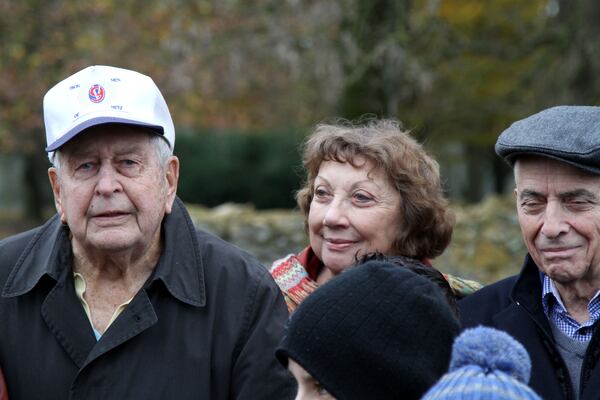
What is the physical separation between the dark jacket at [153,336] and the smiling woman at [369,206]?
2.20 feet

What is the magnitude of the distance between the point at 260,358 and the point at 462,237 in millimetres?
6841

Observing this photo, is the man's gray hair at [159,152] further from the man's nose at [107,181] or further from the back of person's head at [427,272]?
the back of person's head at [427,272]

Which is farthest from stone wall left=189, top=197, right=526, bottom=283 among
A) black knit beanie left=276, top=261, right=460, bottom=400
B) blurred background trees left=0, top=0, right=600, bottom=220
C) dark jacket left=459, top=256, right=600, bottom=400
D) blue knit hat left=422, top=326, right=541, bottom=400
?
blue knit hat left=422, top=326, right=541, bottom=400

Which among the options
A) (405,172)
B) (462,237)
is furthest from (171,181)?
(462,237)

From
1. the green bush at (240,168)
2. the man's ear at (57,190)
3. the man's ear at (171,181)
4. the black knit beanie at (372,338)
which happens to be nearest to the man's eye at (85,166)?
the man's ear at (57,190)

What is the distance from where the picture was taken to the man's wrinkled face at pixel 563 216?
2996 mm

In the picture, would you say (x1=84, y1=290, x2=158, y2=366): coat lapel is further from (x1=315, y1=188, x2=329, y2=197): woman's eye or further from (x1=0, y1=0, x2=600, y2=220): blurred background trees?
(x1=0, y1=0, x2=600, y2=220): blurred background trees

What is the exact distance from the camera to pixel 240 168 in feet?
55.9

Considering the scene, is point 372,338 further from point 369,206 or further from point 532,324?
point 369,206

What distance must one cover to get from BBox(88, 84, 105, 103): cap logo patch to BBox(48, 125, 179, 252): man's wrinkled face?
3.4 inches

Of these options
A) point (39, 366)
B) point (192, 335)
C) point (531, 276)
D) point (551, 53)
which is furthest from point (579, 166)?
point (551, 53)

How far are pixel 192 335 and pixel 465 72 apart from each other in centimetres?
1066

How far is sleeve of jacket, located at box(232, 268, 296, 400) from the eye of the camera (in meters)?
2.92

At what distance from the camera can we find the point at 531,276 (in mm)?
3250
